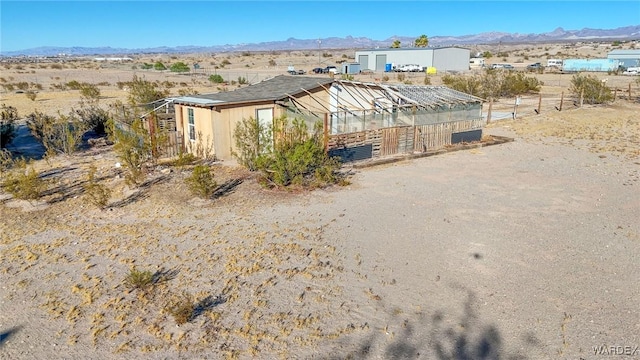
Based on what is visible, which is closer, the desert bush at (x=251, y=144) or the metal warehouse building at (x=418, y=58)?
the desert bush at (x=251, y=144)

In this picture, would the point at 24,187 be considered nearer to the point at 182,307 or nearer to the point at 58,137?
the point at 58,137

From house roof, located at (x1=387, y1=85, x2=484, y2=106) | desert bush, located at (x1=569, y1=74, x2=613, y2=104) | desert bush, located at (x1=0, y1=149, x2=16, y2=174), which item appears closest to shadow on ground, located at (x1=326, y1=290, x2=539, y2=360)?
house roof, located at (x1=387, y1=85, x2=484, y2=106)

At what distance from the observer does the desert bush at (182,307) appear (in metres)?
7.57

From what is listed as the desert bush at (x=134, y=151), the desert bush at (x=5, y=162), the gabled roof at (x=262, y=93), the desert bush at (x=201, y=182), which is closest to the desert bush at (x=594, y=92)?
the gabled roof at (x=262, y=93)

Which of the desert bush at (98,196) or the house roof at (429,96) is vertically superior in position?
the house roof at (429,96)

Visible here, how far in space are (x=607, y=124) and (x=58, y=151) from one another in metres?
28.5

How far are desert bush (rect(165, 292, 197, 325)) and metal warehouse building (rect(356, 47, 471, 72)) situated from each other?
7280cm

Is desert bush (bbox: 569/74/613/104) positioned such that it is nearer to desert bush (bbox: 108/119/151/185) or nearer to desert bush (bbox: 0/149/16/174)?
desert bush (bbox: 108/119/151/185)

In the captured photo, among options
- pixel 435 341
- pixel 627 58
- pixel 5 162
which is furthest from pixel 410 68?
pixel 435 341

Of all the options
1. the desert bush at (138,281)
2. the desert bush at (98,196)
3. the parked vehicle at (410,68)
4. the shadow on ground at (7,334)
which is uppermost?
the parked vehicle at (410,68)

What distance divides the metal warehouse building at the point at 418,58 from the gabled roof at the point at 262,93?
58410mm

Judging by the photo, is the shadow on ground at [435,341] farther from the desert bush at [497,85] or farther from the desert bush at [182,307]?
the desert bush at [497,85]

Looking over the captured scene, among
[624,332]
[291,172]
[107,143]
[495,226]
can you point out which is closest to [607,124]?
[495,226]

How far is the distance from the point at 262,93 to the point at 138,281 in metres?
12.6
